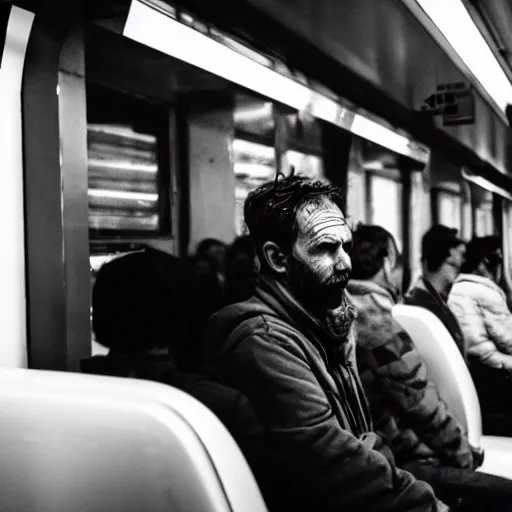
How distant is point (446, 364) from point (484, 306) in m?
0.19

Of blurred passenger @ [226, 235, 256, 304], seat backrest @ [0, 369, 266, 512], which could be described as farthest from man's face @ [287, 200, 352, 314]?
seat backrest @ [0, 369, 266, 512]

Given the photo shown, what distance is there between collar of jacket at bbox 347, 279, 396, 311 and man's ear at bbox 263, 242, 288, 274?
0.16 m

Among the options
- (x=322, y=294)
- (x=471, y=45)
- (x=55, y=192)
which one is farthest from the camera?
(x=55, y=192)

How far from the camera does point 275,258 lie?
1.85 metres

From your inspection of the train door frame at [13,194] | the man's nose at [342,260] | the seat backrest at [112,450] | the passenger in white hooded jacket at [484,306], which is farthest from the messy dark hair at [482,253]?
the train door frame at [13,194]

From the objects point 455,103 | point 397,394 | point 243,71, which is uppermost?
point 243,71

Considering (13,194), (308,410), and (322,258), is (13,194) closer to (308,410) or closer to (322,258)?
(322,258)

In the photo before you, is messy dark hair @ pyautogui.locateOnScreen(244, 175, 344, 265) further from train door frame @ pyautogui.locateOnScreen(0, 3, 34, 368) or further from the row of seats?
train door frame @ pyautogui.locateOnScreen(0, 3, 34, 368)

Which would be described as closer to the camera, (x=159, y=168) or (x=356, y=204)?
(x=356, y=204)

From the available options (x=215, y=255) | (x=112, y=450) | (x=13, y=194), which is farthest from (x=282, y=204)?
(x=13, y=194)

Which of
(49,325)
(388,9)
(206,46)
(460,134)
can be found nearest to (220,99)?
(206,46)

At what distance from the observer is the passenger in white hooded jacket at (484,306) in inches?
67.7

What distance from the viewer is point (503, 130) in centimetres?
170

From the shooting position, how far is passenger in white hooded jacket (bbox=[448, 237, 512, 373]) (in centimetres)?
172
